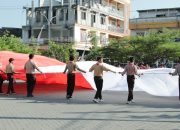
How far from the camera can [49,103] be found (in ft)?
57.0

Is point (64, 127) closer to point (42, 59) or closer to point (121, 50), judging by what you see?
point (42, 59)

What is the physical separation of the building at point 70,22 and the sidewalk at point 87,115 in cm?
5237

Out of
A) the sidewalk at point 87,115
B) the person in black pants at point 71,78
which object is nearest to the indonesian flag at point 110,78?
the sidewalk at point 87,115

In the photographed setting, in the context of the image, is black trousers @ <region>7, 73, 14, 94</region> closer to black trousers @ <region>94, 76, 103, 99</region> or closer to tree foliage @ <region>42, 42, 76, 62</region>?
black trousers @ <region>94, 76, 103, 99</region>

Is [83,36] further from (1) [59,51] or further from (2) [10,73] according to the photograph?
(2) [10,73]

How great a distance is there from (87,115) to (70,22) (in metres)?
58.5

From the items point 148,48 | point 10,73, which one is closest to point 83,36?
point 148,48

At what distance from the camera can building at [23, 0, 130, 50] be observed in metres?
71.4

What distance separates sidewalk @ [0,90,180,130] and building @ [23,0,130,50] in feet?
172

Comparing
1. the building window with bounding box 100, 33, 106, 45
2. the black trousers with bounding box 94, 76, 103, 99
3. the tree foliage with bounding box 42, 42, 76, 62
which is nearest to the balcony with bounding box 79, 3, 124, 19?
the building window with bounding box 100, 33, 106, 45

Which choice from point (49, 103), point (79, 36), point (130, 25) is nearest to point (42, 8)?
point (79, 36)

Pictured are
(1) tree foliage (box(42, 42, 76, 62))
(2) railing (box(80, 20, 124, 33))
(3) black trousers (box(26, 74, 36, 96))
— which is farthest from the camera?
(2) railing (box(80, 20, 124, 33))

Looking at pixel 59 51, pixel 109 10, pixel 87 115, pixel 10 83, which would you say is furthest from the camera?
pixel 109 10

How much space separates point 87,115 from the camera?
13.8 meters
